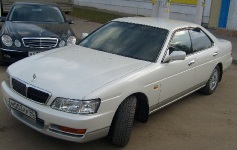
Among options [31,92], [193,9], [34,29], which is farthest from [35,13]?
[193,9]

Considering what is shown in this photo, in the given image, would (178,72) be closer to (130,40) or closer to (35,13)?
(130,40)

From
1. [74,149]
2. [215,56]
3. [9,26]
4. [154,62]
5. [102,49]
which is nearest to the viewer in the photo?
[74,149]

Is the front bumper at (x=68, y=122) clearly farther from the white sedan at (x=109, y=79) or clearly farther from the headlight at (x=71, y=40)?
the headlight at (x=71, y=40)

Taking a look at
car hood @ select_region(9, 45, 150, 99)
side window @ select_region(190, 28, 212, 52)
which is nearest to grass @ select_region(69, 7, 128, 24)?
side window @ select_region(190, 28, 212, 52)

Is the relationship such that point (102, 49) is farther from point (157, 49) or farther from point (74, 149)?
point (74, 149)

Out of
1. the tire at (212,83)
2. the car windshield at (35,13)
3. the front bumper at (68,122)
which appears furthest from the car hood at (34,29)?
the front bumper at (68,122)

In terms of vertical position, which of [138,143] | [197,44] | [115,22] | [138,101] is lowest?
[138,143]

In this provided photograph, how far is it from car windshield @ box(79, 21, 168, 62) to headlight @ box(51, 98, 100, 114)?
128cm

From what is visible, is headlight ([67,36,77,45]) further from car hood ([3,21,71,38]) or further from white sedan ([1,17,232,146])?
white sedan ([1,17,232,146])

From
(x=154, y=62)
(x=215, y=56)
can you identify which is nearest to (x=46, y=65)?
(x=154, y=62)

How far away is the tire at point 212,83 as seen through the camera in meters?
5.85

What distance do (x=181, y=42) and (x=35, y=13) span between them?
4533 millimetres

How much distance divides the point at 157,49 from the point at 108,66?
0.86 meters

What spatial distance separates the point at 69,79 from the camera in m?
3.47
